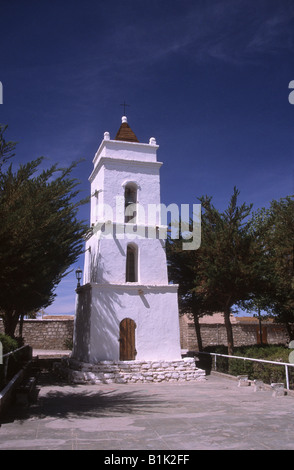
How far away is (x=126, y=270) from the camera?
1722 cm

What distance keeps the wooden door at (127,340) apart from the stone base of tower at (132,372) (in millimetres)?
492

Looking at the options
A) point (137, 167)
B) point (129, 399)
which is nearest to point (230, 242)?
point (137, 167)

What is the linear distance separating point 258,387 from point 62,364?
9250 mm

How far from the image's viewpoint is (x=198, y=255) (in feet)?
57.8

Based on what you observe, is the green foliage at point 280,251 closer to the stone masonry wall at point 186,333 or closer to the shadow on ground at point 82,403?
the shadow on ground at point 82,403

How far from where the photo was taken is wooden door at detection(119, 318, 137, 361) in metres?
15.2

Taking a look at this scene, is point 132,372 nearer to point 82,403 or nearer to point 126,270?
point 126,270

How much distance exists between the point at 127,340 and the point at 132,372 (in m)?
1.35

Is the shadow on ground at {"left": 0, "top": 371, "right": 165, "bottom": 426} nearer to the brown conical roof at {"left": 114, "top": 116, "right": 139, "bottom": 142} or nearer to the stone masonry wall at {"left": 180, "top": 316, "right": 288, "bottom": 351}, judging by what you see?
the brown conical roof at {"left": 114, "top": 116, "right": 139, "bottom": 142}

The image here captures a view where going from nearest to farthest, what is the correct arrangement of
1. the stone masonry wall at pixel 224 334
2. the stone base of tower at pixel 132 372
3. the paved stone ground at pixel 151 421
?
the paved stone ground at pixel 151 421, the stone base of tower at pixel 132 372, the stone masonry wall at pixel 224 334

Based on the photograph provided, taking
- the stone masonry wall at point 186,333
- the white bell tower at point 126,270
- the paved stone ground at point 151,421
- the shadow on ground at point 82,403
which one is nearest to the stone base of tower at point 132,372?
the white bell tower at point 126,270

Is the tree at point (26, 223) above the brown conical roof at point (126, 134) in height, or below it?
below

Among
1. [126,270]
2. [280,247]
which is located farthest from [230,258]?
[126,270]

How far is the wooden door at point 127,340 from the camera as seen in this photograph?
600 inches
